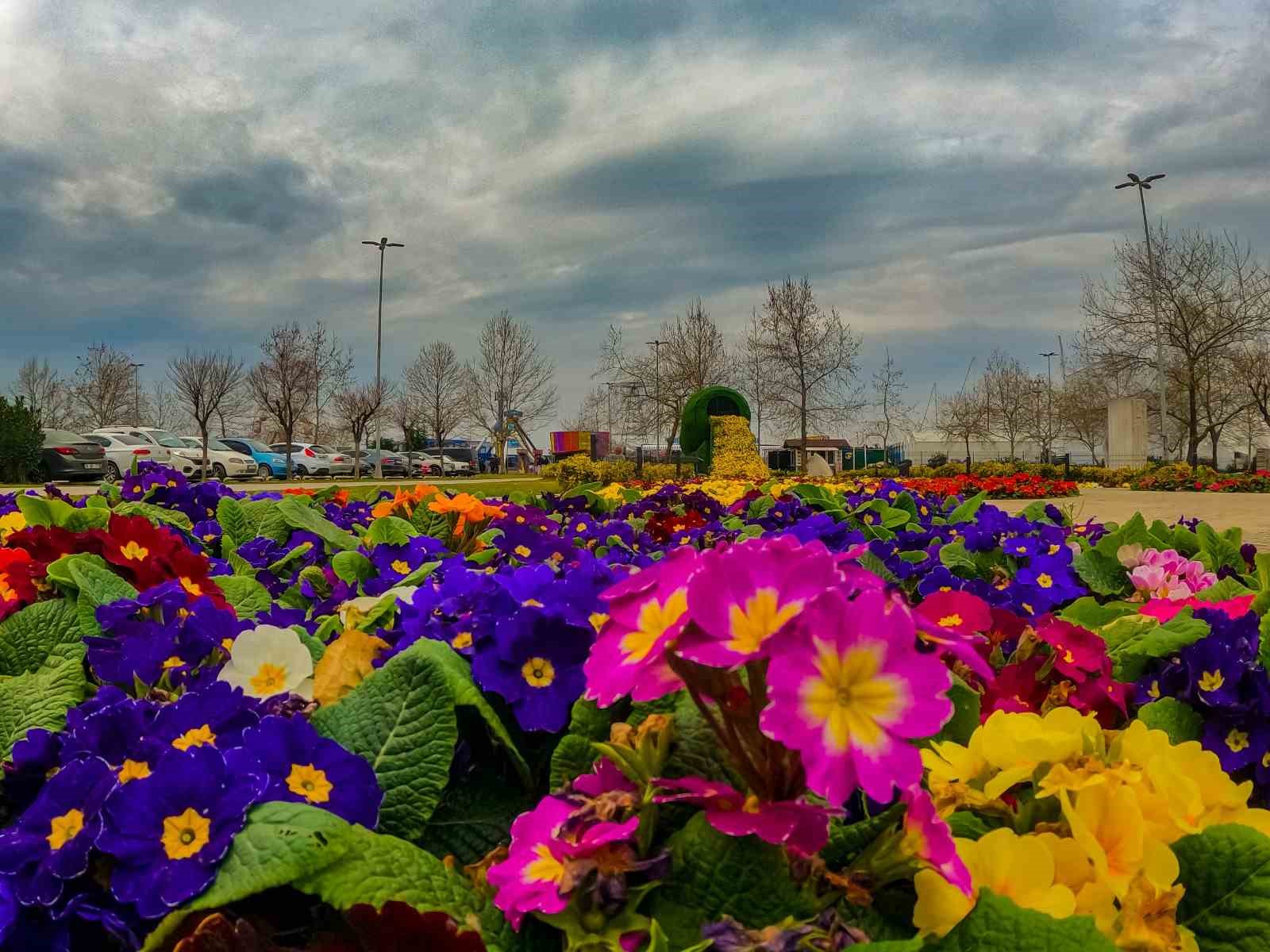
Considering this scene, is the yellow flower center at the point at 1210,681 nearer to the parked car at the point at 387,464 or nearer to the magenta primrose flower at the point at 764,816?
the magenta primrose flower at the point at 764,816

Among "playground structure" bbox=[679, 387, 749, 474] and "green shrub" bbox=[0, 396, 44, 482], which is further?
"green shrub" bbox=[0, 396, 44, 482]

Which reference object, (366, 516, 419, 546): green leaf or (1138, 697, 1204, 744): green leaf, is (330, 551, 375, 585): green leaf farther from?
(1138, 697, 1204, 744): green leaf

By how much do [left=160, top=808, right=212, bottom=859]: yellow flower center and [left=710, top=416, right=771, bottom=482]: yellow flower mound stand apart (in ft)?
53.3

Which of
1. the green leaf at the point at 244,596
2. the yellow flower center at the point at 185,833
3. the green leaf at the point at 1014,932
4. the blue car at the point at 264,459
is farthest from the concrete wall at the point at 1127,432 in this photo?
the yellow flower center at the point at 185,833

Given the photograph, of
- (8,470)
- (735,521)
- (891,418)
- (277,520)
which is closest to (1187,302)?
(891,418)

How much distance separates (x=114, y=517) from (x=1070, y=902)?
190 cm

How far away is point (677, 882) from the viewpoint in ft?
2.48

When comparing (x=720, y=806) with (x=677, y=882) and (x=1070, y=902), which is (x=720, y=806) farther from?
(x=1070, y=902)

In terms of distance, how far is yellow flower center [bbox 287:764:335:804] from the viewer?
2.88 ft

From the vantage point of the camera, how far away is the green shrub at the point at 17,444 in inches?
955

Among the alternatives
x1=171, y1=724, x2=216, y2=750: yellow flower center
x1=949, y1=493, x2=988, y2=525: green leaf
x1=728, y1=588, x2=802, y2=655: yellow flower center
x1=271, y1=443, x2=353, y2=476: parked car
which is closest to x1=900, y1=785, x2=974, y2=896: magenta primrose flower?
x1=728, y1=588, x2=802, y2=655: yellow flower center

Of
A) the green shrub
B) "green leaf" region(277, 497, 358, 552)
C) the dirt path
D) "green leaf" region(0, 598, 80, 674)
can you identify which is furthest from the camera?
the green shrub

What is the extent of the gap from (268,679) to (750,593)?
0.75 metres

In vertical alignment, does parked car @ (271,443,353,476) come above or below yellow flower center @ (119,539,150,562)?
above
